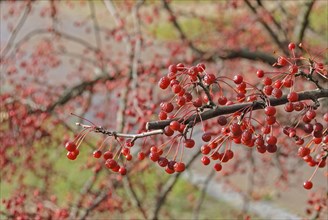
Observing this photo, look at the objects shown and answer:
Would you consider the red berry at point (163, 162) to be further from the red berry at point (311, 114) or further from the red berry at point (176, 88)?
the red berry at point (311, 114)

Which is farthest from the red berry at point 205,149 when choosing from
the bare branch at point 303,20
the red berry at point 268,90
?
the bare branch at point 303,20

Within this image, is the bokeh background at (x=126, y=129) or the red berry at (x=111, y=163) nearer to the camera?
the red berry at (x=111, y=163)

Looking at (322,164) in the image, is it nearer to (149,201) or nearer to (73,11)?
(149,201)

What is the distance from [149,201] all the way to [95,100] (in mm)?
4180

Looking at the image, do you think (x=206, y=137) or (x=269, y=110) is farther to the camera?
(x=206, y=137)

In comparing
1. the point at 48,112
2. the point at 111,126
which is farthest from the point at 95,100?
the point at 48,112

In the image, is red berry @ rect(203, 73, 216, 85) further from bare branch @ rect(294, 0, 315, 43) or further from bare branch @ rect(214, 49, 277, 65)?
bare branch @ rect(294, 0, 315, 43)

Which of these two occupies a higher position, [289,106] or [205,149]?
[289,106]

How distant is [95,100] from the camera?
37.3 ft

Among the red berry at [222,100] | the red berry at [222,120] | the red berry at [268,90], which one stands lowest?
the red berry at [222,120]

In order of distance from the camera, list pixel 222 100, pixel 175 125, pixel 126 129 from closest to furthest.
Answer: pixel 175 125 → pixel 222 100 → pixel 126 129

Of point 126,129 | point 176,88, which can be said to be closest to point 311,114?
point 176,88

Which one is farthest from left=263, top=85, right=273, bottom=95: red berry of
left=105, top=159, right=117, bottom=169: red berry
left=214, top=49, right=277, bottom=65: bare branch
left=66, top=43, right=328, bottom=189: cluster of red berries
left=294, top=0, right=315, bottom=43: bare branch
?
left=294, top=0, right=315, bottom=43: bare branch

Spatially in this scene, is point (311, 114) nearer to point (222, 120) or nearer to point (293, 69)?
point (293, 69)
